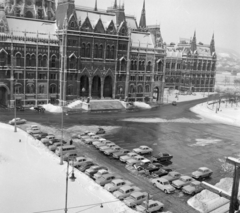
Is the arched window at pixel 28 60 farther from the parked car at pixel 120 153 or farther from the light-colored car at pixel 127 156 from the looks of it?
the light-colored car at pixel 127 156

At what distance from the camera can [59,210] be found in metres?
27.3

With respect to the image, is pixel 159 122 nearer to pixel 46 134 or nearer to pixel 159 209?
pixel 46 134

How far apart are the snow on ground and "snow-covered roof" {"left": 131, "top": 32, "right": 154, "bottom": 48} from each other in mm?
62046

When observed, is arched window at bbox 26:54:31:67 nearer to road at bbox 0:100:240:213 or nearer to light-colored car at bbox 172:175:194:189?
road at bbox 0:100:240:213

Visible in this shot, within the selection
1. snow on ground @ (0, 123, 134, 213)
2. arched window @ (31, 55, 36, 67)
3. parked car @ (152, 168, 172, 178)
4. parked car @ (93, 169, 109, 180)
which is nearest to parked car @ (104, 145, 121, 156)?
parked car @ (93, 169, 109, 180)

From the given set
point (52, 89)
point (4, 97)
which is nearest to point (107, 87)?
point (52, 89)

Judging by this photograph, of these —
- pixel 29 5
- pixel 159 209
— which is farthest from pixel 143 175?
pixel 29 5

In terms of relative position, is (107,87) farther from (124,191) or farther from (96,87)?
(124,191)

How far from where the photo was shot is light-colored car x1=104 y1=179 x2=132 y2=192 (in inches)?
1309

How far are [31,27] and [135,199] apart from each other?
62444 millimetres

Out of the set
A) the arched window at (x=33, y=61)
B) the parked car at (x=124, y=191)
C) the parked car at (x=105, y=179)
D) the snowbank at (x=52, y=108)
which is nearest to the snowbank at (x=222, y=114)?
the snowbank at (x=52, y=108)

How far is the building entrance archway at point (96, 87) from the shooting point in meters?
88.8

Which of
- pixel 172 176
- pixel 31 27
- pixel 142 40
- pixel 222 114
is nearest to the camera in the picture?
pixel 172 176

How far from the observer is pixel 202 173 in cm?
3956
